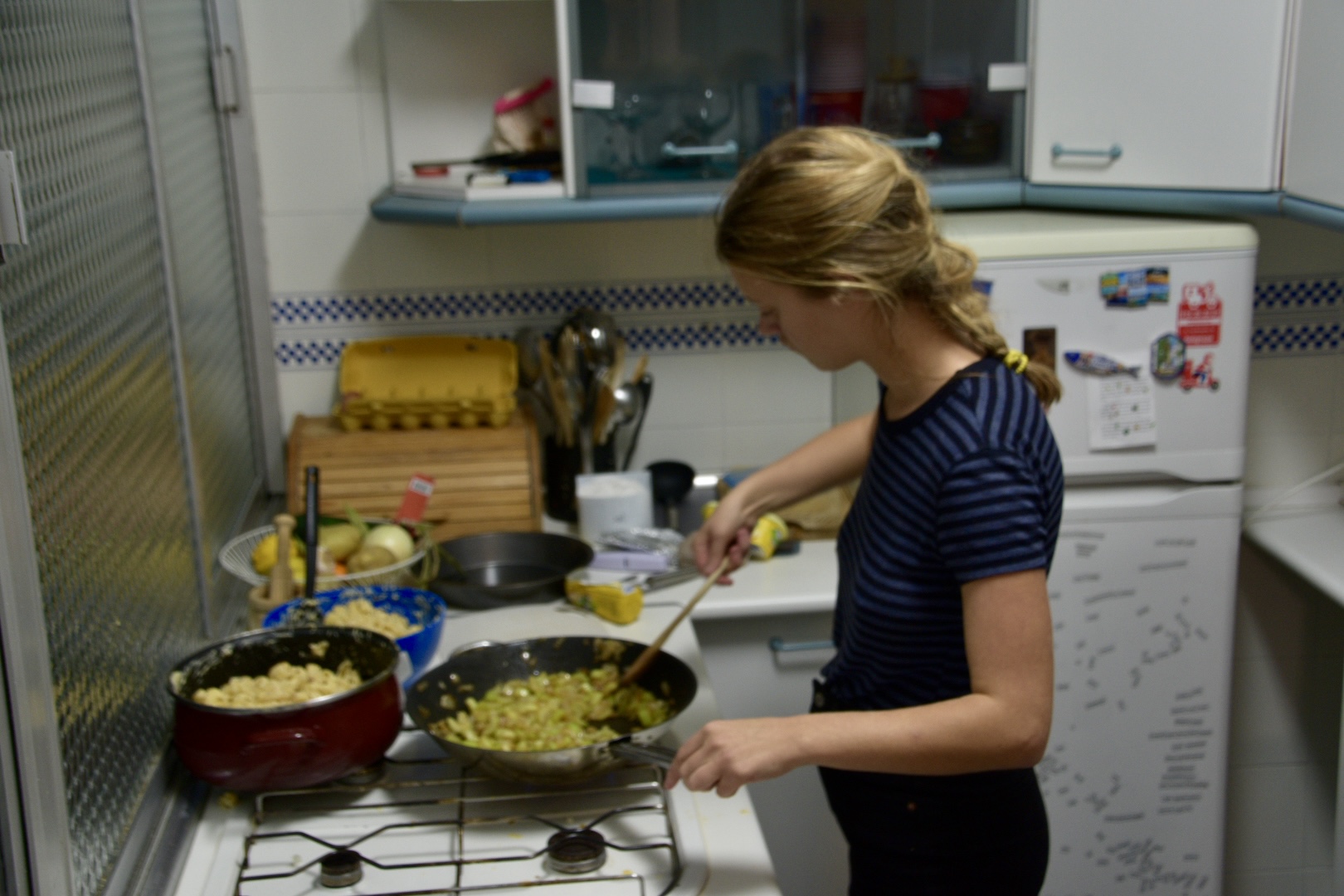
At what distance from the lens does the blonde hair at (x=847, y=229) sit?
1232mm

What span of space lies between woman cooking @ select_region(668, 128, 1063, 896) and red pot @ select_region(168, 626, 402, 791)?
359mm

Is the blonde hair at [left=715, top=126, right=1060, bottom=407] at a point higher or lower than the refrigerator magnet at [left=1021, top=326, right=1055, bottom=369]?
higher

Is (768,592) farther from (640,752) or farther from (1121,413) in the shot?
(640,752)

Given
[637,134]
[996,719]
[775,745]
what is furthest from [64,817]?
[637,134]

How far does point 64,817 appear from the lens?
1055mm

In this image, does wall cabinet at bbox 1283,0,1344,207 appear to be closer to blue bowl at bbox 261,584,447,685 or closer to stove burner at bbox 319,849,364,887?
blue bowl at bbox 261,584,447,685

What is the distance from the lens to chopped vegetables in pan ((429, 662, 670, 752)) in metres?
A: 1.46

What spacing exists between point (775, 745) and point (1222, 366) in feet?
4.00

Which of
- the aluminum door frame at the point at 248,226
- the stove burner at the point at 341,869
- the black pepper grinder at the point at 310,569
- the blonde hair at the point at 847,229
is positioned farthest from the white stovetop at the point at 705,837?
the aluminum door frame at the point at 248,226

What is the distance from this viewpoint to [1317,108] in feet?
5.98

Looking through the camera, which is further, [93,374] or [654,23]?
[654,23]

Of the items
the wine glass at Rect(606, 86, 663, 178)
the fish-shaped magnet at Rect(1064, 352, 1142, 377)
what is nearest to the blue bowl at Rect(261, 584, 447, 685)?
the wine glass at Rect(606, 86, 663, 178)

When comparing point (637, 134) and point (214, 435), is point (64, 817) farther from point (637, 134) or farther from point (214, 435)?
point (637, 134)

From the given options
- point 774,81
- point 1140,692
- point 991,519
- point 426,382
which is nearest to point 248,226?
point 426,382
